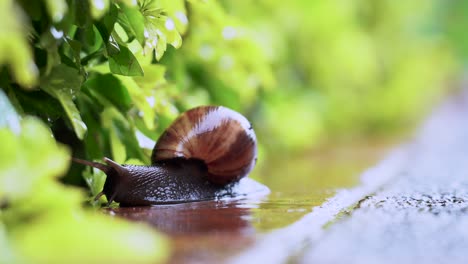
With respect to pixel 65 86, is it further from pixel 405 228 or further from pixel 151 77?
pixel 405 228

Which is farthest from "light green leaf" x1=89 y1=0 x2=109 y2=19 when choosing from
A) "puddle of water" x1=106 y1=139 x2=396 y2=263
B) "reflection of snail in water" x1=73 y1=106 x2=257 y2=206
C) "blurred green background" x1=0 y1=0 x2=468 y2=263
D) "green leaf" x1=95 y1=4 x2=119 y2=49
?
"reflection of snail in water" x1=73 y1=106 x2=257 y2=206

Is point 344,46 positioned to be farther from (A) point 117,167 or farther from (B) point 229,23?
(A) point 117,167

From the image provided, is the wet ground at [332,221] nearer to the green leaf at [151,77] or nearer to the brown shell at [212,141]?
the brown shell at [212,141]

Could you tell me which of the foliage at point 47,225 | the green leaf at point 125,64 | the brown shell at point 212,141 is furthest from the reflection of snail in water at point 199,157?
the foliage at point 47,225

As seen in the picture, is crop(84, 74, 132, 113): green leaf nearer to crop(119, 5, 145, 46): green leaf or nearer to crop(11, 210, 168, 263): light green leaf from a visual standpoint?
crop(119, 5, 145, 46): green leaf

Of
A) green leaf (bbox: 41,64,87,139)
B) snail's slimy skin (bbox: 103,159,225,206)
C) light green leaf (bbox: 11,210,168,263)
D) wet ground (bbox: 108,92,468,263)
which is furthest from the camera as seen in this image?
snail's slimy skin (bbox: 103,159,225,206)

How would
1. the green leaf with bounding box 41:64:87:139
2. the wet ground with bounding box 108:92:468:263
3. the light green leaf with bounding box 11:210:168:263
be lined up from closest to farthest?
the light green leaf with bounding box 11:210:168:263, the wet ground with bounding box 108:92:468:263, the green leaf with bounding box 41:64:87:139
